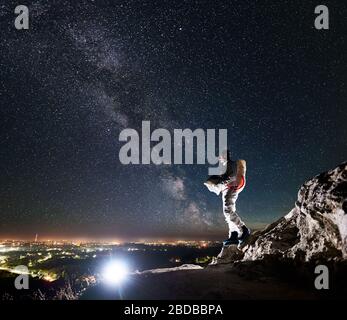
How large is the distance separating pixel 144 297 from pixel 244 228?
5.92 meters

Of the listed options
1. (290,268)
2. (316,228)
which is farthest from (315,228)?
(290,268)

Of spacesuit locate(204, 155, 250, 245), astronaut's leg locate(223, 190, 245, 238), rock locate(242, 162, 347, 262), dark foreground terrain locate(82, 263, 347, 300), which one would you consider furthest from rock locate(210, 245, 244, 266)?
dark foreground terrain locate(82, 263, 347, 300)

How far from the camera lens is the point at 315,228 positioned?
7867mm

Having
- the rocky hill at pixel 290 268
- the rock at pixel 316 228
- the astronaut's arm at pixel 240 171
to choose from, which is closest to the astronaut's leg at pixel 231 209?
the astronaut's arm at pixel 240 171

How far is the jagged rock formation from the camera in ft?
22.4

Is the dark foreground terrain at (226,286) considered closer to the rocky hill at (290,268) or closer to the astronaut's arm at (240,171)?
the rocky hill at (290,268)

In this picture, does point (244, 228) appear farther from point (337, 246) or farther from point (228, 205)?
point (337, 246)

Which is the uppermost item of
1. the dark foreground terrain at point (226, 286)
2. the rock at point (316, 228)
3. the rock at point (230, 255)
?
the rock at point (316, 228)

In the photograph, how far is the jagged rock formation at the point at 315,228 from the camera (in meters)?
6.83

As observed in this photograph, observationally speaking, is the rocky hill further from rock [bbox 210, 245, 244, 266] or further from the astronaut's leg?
the astronaut's leg

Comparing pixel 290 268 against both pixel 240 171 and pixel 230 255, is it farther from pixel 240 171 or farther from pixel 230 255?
pixel 240 171

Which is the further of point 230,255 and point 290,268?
point 230,255

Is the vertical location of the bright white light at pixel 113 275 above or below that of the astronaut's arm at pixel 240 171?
below
